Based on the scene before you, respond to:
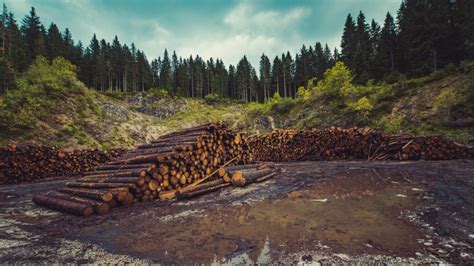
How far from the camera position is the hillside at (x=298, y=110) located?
1422cm

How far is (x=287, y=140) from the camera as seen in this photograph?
14.2 metres

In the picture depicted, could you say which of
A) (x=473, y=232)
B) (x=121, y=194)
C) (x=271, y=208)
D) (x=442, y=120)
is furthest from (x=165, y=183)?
(x=442, y=120)

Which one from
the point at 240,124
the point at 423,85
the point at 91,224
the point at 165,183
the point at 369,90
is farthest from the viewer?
the point at 240,124

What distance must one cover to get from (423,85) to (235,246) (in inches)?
911

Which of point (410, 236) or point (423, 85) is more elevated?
point (423, 85)

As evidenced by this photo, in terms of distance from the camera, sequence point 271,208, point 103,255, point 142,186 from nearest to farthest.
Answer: point 103,255
point 271,208
point 142,186

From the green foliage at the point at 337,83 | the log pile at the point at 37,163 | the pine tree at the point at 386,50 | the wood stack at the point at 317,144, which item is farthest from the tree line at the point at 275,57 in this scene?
the log pile at the point at 37,163

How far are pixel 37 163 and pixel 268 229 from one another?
507 inches

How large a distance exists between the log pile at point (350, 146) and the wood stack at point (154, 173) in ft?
25.0

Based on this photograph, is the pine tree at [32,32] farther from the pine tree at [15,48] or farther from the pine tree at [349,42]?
the pine tree at [349,42]

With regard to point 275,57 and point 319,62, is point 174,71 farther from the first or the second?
point 319,62

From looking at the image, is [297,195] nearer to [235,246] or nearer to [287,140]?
[235,246]

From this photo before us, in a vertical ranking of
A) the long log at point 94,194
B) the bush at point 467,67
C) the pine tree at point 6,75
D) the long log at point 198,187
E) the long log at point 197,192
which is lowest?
the long log at point 197,192

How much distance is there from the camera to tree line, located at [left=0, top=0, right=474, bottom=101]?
2695cm
